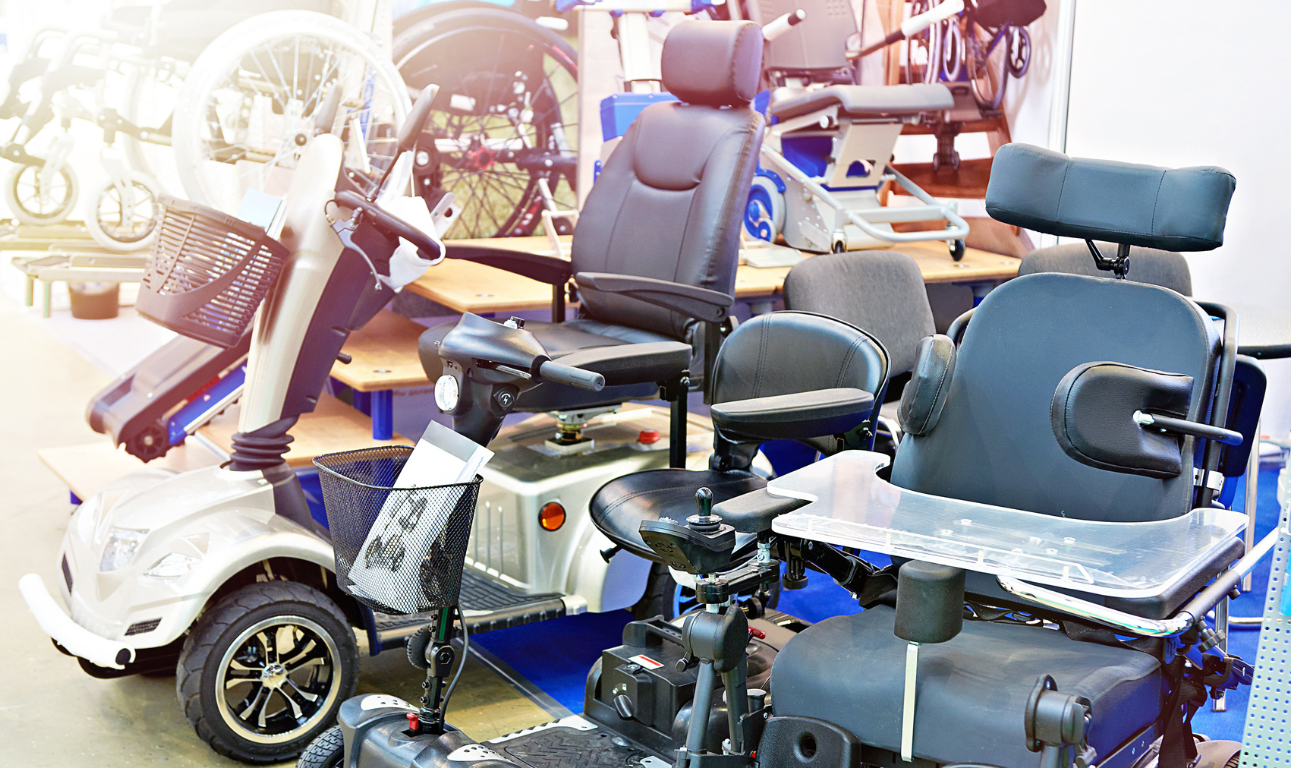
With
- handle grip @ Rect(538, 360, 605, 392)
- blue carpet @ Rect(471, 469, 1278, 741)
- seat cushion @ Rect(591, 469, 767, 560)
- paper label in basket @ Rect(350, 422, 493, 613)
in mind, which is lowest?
blue carpet @ Rect(471, 469, 1278, 741)

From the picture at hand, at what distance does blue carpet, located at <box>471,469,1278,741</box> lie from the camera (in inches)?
113

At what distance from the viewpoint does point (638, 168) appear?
138 inches

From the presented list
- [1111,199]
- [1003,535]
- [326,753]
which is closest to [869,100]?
[1111,199]

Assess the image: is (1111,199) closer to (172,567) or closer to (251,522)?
(251,522)

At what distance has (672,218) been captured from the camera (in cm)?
335

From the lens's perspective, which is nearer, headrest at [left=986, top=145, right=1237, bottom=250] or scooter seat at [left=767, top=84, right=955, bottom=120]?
headrest at [left=986, top=145, right=1237, bottom=250]

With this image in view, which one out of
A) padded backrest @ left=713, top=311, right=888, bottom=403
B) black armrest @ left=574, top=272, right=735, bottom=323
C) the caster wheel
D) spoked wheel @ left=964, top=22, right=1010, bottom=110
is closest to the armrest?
black armrest @ left=574, top=272, right=735, bottom=323

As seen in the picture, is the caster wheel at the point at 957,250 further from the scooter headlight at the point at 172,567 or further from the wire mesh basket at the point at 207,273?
the scooter headlight at the point at 172,567

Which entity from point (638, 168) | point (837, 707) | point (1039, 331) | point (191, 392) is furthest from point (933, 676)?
point (191, 392)

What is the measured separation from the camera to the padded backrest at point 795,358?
8.17 feet

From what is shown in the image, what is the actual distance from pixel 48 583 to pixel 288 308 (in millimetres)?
1445

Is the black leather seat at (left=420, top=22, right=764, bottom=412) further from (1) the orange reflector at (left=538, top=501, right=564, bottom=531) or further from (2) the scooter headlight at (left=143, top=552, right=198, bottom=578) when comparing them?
(2) the scooter headlight at (left=143, top=552, right=198, bottom=578)

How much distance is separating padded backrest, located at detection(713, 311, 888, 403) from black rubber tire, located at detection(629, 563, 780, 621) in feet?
1.68

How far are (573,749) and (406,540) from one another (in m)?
0.64
